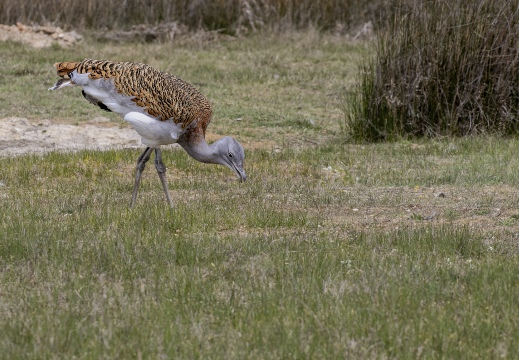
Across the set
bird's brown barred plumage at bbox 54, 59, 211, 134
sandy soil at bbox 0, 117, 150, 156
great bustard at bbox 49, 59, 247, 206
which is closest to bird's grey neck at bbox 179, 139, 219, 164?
great bustard at bbox 49, 59, 247, 206

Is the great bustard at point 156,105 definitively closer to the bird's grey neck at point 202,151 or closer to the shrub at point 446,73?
the bird's grey neck at point 202,151

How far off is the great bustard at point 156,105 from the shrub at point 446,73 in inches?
187

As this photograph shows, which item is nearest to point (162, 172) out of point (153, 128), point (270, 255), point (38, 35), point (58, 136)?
point (153, 128)

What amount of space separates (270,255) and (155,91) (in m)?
2.65

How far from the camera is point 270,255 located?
6.95m

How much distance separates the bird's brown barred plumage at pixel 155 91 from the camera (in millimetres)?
9000

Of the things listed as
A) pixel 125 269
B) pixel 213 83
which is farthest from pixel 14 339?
pixel 213 83

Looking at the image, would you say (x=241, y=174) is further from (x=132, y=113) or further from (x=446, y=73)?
(x=446, y=73)

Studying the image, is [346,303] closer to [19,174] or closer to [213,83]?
[19,174]

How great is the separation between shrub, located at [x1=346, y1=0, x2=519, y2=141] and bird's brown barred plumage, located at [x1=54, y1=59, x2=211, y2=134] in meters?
4.75

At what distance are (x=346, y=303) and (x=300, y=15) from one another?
1705 cm

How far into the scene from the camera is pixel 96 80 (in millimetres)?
9211

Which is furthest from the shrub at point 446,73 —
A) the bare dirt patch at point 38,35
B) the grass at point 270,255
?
the bare dirt patch at point 38,35

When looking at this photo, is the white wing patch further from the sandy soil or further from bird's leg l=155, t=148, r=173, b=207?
the sandy soil
